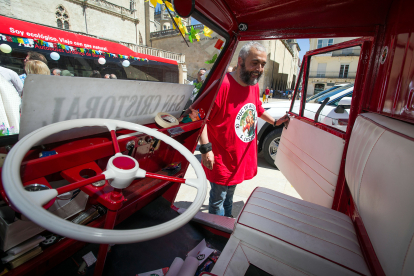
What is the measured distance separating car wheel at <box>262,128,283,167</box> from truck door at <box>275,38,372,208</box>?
103 centimetres

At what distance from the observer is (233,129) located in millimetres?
1832

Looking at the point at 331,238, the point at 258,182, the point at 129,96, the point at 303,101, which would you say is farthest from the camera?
the point at 258,182

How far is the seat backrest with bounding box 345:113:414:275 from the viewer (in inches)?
26.8

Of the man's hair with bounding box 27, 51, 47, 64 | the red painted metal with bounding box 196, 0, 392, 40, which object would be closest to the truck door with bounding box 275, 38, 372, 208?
the red painted metal with bounding box 196, 0, 392, 40

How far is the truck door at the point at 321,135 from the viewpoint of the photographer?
162 cm

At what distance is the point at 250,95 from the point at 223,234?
1.28 meters

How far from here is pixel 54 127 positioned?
2.83 feet

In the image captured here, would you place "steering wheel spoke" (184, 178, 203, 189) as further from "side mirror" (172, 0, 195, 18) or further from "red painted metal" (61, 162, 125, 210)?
"side mirror" (172, 0, 195, 18)

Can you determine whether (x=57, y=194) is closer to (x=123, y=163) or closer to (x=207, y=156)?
(x=123, y=163)

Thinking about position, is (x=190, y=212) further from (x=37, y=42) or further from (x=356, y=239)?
(x=37, y=42)

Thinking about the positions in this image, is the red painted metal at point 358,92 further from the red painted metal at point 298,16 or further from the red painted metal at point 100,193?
the red painted metal at point 100,193

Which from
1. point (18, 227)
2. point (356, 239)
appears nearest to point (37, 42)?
point (18, 227)

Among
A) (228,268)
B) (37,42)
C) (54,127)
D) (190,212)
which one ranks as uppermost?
(37,42)

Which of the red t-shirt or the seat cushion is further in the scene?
the red t-shirt
